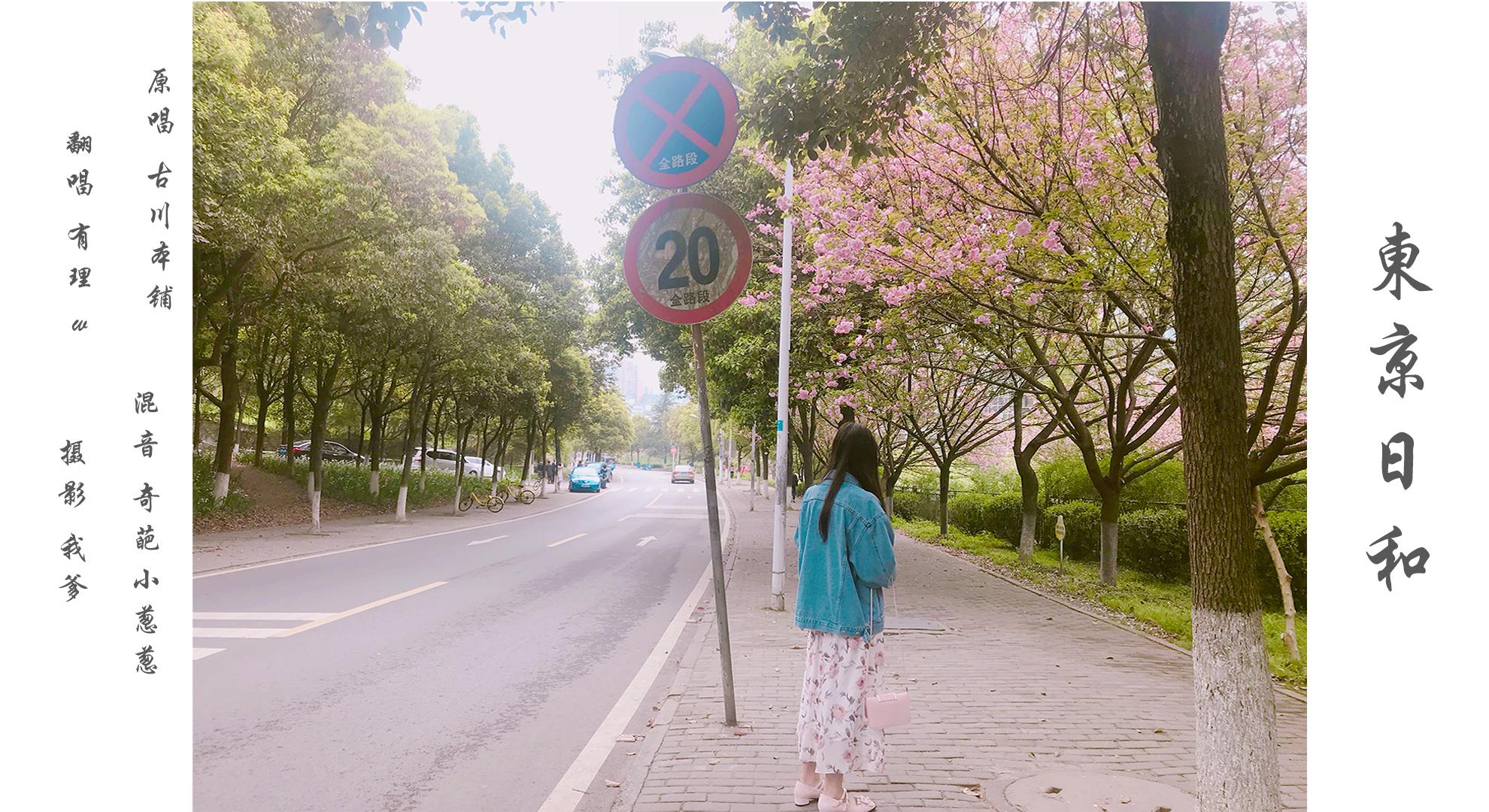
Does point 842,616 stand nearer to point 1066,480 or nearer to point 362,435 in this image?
point 1066,480

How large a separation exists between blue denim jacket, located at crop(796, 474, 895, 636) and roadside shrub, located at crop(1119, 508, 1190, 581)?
1146 centimetres

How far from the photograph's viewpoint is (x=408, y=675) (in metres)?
5.86

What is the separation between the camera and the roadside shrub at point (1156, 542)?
13539 mm

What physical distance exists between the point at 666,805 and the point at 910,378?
16.5 metres

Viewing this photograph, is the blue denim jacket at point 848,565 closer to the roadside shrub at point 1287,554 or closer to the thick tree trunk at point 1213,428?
the thick tree trunk at point 1213,428

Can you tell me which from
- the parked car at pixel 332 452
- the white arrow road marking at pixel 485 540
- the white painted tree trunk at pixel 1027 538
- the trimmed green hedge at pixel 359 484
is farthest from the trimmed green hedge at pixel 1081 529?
the parked car at pixel 332 452

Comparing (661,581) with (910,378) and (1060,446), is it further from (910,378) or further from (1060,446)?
(1060,446)

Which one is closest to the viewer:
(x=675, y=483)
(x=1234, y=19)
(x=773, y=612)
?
(x=1234, y=19)

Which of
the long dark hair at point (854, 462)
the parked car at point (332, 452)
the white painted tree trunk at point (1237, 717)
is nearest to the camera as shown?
the white painted tree trunk at point (1237, 717)

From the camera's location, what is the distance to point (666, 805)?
359cm

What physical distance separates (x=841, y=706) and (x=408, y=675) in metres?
3.82

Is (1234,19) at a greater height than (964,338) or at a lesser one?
greater

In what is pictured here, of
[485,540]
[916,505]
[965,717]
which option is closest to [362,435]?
[485,540]

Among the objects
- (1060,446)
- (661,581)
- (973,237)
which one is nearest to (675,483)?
(1060,446)
